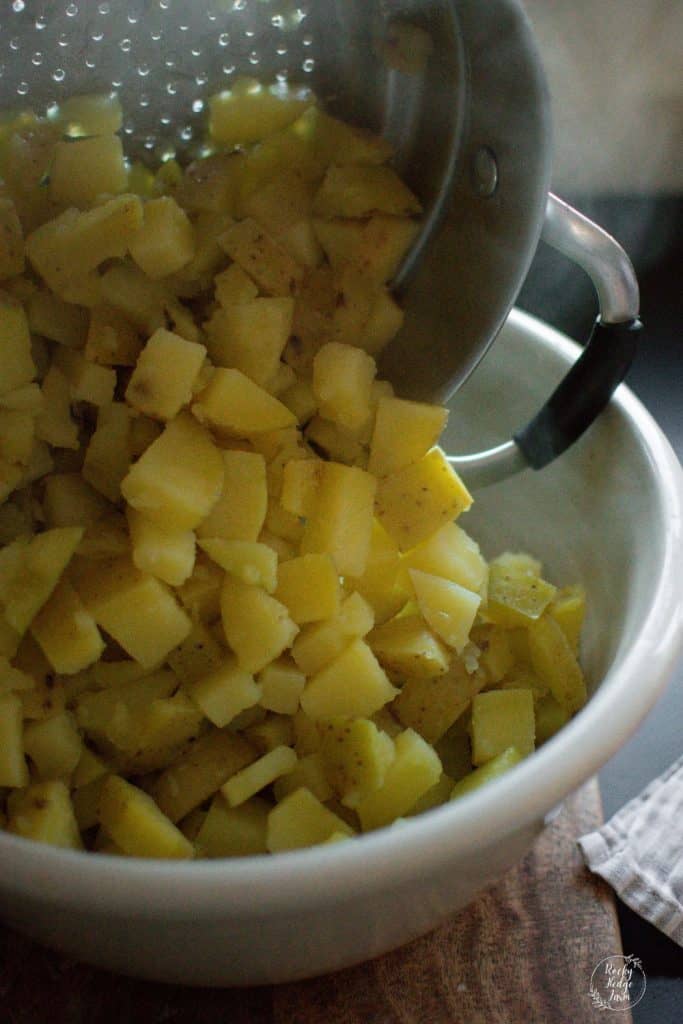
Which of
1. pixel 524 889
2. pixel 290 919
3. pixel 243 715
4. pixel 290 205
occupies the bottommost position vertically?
pixel 524 889

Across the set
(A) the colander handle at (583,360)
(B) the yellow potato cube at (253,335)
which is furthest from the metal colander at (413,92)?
(B) the yellow potato cube at (253,335)

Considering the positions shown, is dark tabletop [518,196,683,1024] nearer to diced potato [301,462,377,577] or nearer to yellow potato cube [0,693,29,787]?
diced potato [301,462,377,577]

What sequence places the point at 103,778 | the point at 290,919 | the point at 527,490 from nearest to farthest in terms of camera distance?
the point at 290,919 < the point at 103,778 < the point at 527,490

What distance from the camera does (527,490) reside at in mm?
1144

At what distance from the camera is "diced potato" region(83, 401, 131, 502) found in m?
0.93

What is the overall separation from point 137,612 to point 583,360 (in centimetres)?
49

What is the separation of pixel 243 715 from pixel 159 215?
1.47 ft

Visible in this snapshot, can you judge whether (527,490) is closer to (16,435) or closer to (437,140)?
(437,140)

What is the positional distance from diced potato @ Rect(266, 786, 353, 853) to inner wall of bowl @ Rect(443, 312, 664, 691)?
282 millimetres

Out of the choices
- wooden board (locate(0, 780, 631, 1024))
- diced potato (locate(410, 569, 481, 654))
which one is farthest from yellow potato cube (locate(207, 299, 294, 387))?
wooden board (locate(0, 780, 631, 1024))

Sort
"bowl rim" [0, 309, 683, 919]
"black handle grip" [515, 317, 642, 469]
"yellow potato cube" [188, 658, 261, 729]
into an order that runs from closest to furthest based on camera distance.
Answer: "bowl rim" [0, 309, 683, 919] < "yellow potato cube" [188, 658, 261, 729] < "black handle grip" [515, 317, 642, 469]

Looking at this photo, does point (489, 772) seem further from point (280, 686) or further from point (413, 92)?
point (413, 92)

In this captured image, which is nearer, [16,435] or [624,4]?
[16,435]

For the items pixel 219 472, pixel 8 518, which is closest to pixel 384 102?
pixel 219 472
